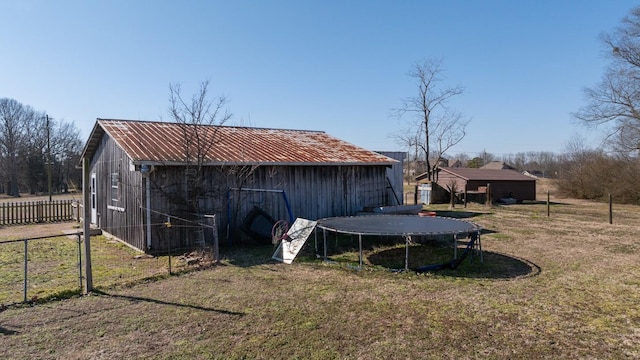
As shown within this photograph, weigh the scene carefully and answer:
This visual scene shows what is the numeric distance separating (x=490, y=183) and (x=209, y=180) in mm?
20145

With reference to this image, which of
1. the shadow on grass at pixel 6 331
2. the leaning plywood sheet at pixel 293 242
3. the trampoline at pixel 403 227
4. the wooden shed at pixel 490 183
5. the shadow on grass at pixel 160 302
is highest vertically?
the wooden shed at pixel 490 183

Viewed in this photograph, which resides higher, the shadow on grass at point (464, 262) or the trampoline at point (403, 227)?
the trampoline at point (403, 227)

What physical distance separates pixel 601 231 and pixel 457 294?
962 cm

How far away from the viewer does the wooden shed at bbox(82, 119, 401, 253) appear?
9.45 meters

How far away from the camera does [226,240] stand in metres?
10.3

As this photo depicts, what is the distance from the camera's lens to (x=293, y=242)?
8.64 meters

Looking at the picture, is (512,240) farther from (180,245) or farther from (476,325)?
(180,245)

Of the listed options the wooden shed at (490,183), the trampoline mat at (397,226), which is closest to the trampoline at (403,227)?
the trampoline mat at (397,226)

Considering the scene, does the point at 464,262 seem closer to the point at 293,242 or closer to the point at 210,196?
the point at 293,242

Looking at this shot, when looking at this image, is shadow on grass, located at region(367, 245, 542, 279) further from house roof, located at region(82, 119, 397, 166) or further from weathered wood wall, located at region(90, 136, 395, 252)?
house roof, located at region(82, 119, 397, 166)

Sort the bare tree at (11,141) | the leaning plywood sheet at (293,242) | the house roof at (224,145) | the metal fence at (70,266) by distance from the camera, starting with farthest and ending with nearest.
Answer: the bare tree at (11,141), the house roof at (224,145), the leaning plywood sheet at (293,242), the metal fence at (70,266)

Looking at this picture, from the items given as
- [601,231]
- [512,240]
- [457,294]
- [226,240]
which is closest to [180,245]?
[226,240]

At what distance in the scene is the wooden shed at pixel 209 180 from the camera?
9.45 metres

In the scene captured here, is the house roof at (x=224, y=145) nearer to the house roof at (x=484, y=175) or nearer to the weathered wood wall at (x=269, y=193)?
the weathered wood wall at (x=269, y=193)
